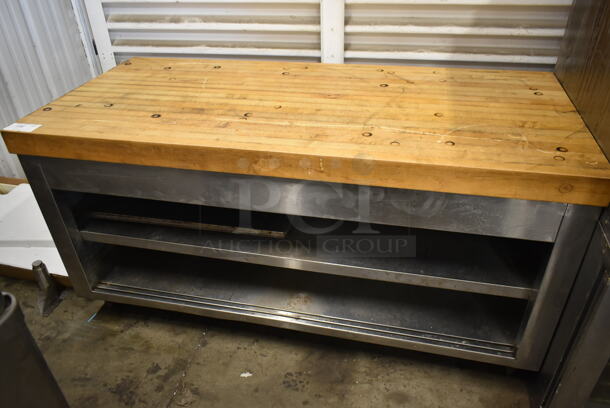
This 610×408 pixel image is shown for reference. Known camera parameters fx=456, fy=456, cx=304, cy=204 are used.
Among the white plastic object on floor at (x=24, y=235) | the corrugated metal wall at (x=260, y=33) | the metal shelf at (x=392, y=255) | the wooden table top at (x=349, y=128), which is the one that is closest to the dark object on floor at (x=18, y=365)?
the wooden table top at (x=349, y=128)

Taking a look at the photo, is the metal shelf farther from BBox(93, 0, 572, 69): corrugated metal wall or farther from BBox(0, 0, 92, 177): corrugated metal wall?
BBox(0, 0, 92, 177): corrugated metal wall

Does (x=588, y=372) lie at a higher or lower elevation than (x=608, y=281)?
lower

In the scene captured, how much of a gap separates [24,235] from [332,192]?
157 centimetres

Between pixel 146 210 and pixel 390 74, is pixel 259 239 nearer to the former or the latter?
pixel 146 210

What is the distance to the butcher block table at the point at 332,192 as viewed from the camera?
1.00 meters

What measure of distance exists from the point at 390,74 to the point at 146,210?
904 millimetres

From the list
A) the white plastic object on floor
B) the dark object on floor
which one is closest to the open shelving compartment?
the white plastic object on floor

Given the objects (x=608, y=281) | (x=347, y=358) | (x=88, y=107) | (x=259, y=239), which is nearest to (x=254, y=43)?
(x=88, y=107)

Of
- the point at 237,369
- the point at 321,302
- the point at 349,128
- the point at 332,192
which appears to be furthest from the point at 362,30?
the point at 237,369

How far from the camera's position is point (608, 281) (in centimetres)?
92

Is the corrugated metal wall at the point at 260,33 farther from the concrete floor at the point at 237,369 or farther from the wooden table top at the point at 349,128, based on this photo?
the concrete floor at the point at 237,369

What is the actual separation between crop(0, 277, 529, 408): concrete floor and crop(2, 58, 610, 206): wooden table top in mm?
735

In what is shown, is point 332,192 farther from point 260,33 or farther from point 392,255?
point 260,33

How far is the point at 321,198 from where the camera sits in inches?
43.1
